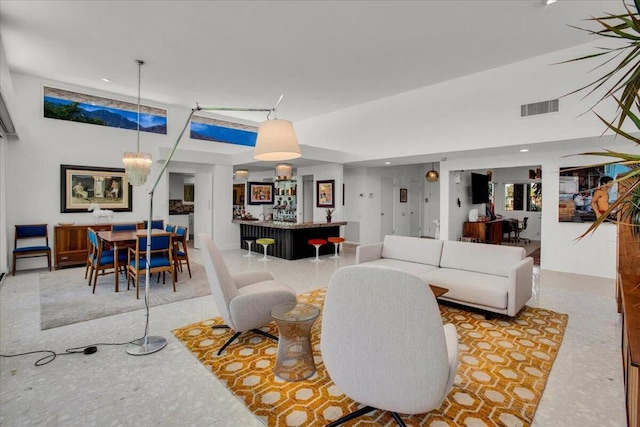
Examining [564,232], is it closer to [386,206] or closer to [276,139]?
[386,206]

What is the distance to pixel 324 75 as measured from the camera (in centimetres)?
637

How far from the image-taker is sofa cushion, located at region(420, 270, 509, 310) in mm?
3482

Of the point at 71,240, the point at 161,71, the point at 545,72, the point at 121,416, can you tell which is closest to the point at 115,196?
the point at 71,240

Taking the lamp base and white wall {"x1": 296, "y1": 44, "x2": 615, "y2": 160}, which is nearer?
the lamp base

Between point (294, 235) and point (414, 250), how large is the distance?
3222 millimetres

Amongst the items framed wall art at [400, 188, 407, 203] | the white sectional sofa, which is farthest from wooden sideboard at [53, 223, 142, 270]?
framed wall art at [400, 188, 407, 203]

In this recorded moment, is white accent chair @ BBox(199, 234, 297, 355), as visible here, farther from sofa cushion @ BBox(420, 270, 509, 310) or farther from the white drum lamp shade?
sofa cushion @ BBox(420, 270, 509, 310)

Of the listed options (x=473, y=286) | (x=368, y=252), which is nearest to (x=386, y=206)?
(x=368, y=252)

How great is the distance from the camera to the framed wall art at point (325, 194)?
8.83 metres

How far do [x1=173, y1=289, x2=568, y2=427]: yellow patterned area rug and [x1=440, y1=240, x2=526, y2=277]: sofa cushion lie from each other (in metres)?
0.66

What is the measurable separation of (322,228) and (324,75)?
3.41m

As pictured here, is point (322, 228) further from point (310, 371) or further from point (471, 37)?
point (310, 371)

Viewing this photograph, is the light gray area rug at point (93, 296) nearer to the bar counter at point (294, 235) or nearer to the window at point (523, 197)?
the bar counter at point (294, 235)

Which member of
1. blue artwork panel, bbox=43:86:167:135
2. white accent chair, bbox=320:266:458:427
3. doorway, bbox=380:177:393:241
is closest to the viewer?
white accent chair, bbox=320:266:458:427
